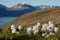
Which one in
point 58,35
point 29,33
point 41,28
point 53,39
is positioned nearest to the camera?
point 53,39

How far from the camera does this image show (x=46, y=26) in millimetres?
10773

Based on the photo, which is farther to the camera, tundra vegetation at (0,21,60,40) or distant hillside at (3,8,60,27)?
distant hillside at (3,8,60,27)

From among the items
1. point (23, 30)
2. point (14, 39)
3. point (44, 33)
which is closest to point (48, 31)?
point (44, 33)

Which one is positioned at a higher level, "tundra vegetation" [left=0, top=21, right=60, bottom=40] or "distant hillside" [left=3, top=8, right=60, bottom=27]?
"distant hillside" [left=3, top=8, right=60, bottom=27]

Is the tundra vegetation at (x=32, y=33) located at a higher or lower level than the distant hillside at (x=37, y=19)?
lower

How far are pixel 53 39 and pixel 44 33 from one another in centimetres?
163

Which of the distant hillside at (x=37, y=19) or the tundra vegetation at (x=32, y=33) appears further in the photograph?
the distant hillside at (x=37, y=19)

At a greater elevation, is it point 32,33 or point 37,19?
point 37,19

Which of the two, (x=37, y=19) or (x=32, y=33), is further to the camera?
(x=37, y=19)

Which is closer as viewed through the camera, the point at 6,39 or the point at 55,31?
the point at 6,39

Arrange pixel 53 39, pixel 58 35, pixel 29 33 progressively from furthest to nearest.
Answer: pixel 29 33
pixel 58 35
pixel 53 39

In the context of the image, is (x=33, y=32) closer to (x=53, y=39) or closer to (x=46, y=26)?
(x=46, y=26)

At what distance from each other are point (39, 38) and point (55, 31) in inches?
32.9

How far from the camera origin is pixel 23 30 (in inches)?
419
